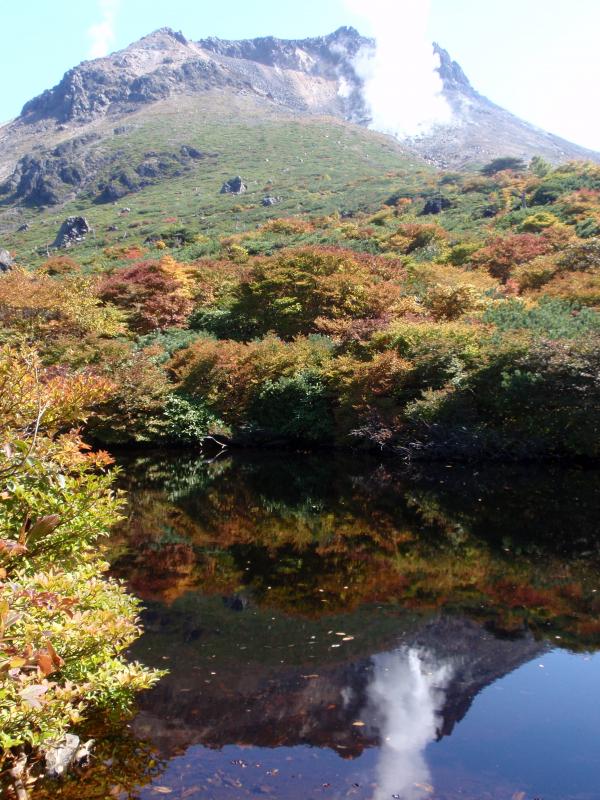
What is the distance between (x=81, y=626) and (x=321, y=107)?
182 metres

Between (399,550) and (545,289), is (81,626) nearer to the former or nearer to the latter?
(399,550)

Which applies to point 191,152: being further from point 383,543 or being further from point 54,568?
point 54,568

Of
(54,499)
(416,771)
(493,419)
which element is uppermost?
(54,499)

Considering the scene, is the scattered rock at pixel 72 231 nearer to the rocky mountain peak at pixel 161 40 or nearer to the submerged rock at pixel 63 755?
the submerged rock at pixel 63 755

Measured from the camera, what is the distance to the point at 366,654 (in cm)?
673

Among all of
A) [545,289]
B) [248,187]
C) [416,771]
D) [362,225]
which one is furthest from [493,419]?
[248,187]

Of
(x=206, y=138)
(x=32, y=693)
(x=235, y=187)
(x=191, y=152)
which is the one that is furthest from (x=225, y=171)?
(x=32, y=693)

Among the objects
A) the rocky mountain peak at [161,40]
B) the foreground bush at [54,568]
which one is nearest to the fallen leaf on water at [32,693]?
the foreground bush at [54,568]

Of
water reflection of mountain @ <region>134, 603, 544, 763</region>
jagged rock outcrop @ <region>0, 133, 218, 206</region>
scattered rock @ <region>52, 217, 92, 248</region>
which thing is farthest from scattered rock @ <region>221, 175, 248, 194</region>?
water reflection of mountain @ <region>134, 603, 544, 763</region>

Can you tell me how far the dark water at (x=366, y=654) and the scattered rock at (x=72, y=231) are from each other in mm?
60695

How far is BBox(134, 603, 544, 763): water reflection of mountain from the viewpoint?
5.38 m

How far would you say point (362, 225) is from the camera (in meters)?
46.7

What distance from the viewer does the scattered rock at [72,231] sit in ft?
217

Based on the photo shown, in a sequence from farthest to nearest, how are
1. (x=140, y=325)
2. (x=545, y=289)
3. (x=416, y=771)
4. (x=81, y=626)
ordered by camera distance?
(x=140, y=325) → (x=545, y=289) → (x=416, y=771) → (x=81, y=626)
